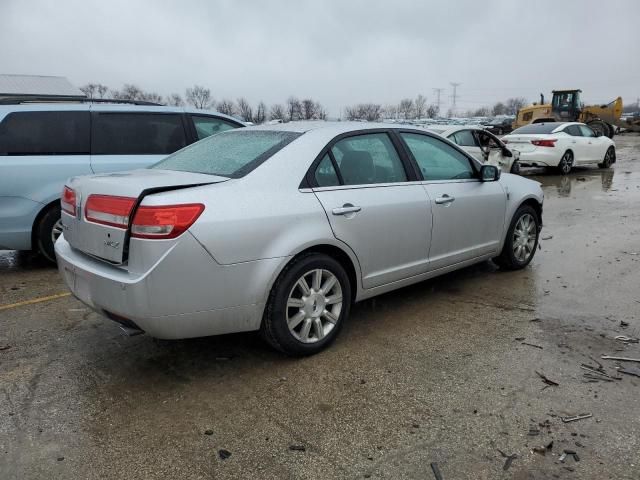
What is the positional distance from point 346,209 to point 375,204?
301 mm

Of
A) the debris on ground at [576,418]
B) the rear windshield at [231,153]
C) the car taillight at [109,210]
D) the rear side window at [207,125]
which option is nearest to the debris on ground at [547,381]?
the debris on ground at [576,418]

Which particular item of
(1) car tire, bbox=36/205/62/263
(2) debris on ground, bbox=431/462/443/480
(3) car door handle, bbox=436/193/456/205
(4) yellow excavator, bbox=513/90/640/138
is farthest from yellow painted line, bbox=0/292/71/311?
(4) yellow excavator, bbox=513/90/640/138

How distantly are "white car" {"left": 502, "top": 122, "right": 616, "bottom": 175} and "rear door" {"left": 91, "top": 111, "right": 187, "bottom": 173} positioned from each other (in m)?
10.5

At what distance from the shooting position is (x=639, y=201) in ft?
32.7

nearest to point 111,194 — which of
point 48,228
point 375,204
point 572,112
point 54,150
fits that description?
point 375,204

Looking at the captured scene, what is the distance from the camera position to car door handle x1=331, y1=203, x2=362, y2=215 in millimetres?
3531

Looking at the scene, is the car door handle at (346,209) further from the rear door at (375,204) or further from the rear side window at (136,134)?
the rear side window at (136,134)

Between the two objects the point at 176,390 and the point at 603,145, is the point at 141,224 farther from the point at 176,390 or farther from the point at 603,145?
A: the point at 603,145

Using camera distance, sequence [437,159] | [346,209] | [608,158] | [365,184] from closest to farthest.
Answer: [346,209], [365,184], [437,159], [608,158]

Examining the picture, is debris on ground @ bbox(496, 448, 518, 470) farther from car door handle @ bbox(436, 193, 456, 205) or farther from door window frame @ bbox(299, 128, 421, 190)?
car door handle @ bbox(436, 193, 456, 205)

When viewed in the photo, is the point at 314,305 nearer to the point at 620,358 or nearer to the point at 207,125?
the point at 620,358

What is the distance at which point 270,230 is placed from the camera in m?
3.16

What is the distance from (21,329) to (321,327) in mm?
2406

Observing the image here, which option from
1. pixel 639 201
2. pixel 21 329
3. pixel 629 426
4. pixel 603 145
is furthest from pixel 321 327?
pixel 603 145
